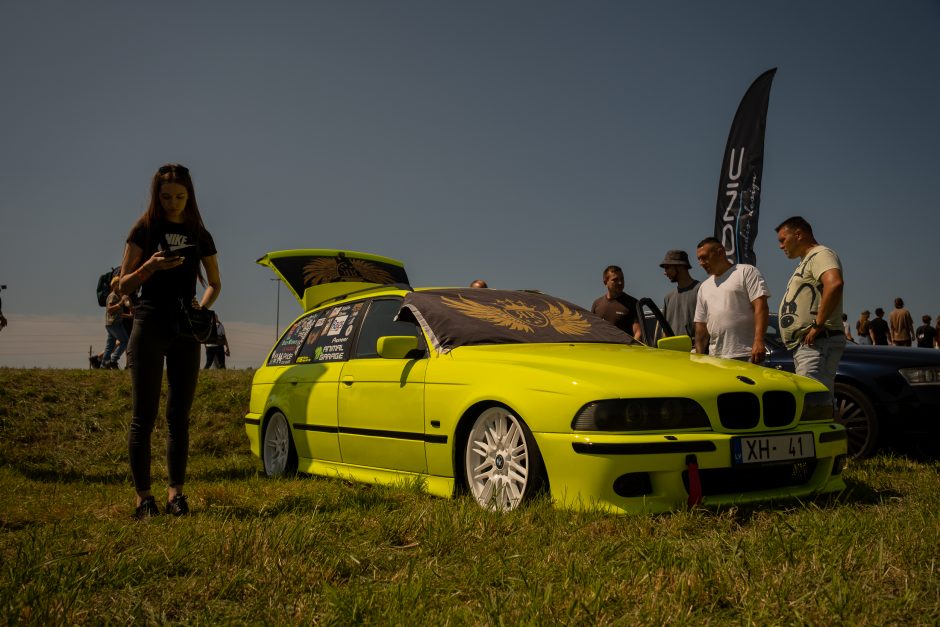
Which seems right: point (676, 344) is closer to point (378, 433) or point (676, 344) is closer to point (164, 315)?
point (378, 433)

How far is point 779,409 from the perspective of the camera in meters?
4.01

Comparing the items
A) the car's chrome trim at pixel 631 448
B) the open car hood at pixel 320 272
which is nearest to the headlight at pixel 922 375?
the car's chrome trim at pixel 631 448

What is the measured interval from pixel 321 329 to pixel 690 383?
10.6 feet

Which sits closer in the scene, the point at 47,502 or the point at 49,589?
the point at 49,589

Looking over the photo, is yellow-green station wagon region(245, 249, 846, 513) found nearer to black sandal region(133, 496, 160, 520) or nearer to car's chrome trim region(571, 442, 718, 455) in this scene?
car's chrome trim region(571, 442, 718, 455)

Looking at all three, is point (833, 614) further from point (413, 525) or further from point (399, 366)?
point (399, 366)

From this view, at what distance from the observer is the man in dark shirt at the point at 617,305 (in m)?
7.79

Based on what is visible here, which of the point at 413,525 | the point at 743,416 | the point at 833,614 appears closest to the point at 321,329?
the point at 413,525

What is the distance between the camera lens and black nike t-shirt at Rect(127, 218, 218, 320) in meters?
4.16

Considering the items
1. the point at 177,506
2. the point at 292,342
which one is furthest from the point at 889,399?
the point at 177,506

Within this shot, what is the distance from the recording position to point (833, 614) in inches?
86.0

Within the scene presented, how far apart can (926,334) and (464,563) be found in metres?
17.6

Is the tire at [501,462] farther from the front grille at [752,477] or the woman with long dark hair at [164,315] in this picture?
the woman with long dark hair at [164,315]

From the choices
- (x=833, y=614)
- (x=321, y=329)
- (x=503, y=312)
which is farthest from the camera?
(x=321, y=329)
